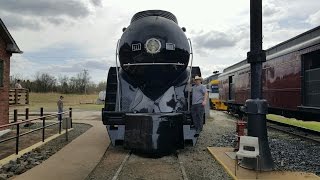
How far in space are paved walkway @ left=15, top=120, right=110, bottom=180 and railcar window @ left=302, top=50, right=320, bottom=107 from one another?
6.35 metres

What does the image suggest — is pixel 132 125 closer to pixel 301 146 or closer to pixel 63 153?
pixel 63 153

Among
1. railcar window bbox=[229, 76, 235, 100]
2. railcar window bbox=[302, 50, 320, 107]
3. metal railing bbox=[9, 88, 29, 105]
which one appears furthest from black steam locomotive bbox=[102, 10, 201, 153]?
railcar window bbox=[229, 76, 235, 100]

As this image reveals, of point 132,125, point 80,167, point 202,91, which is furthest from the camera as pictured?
point 202,91

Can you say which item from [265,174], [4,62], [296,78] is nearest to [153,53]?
[265,174]

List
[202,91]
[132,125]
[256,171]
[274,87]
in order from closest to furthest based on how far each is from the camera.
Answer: [256,171]
[132,125]
[202,91]
[274,87]

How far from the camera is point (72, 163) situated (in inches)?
335

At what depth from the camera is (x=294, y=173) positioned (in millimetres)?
7145

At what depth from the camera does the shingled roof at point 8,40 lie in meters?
14.6

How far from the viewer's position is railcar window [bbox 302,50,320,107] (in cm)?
1117

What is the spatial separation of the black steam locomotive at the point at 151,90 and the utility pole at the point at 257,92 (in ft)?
5.82

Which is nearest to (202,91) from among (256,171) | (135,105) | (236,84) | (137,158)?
(135,105)

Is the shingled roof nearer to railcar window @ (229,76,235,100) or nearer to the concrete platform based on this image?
the concrete platform

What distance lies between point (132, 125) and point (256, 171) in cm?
296

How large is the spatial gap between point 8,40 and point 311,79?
11569 millimetres
